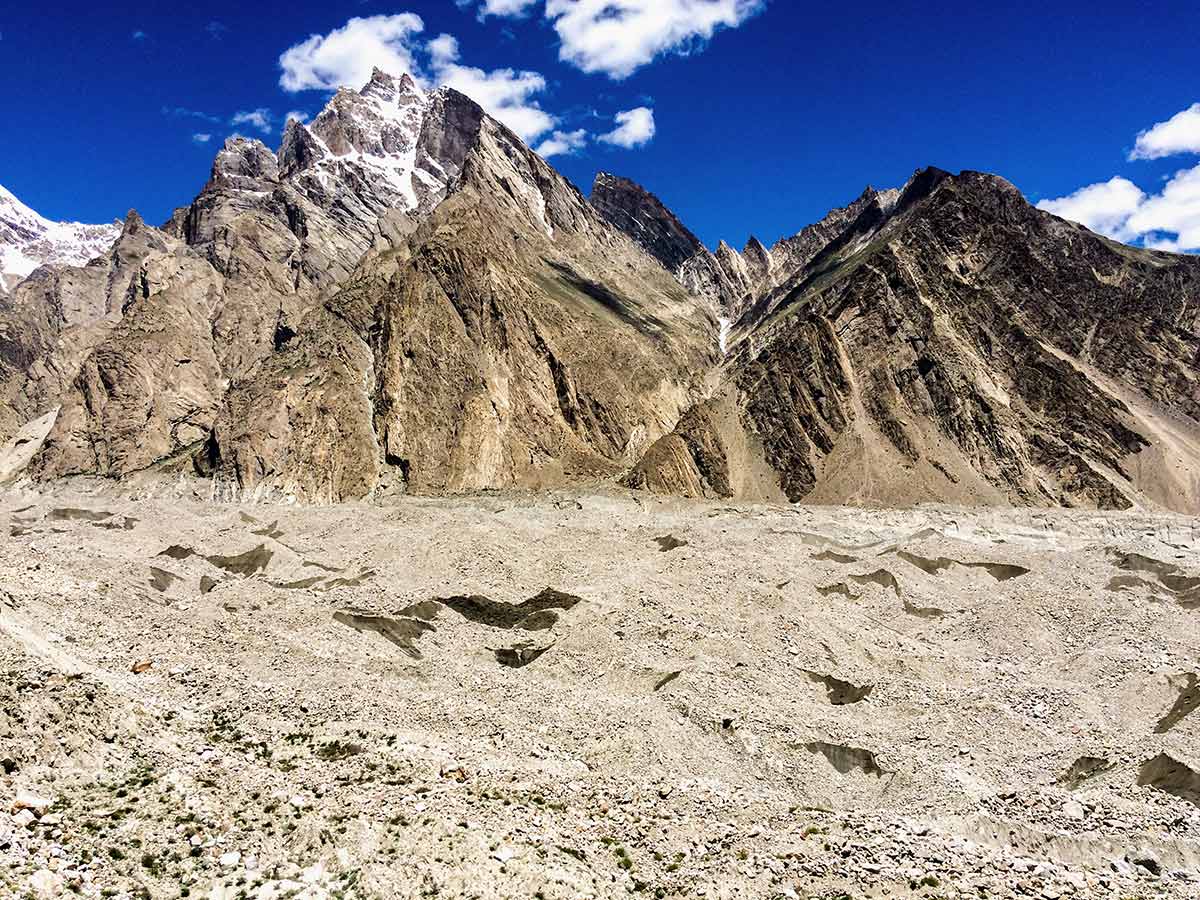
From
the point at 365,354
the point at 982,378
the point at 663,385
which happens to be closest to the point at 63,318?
the point at 365,354

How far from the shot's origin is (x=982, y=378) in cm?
9938

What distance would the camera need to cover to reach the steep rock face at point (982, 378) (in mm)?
89188

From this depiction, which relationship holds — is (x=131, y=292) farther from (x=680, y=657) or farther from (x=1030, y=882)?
(x=1030, y=882)

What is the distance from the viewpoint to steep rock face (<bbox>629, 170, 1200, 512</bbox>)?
89188 millimetres

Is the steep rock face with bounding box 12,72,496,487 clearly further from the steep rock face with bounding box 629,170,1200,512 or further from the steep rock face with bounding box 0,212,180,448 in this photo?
the steep rock face with bounding box 629,170,1200,512

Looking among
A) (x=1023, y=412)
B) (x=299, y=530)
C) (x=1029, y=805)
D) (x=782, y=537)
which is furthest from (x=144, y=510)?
(x=1023, y=412)

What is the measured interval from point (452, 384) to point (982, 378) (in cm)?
6955

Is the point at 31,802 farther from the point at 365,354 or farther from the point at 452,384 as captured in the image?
the point at 365,354

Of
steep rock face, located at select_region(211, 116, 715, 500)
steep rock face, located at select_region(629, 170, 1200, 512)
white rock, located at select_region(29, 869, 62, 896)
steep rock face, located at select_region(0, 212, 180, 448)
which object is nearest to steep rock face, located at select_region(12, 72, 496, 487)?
steep rock face, located at select_region(0, 212, 180, 448)

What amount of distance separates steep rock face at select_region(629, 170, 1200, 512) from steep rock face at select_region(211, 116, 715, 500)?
1272 cm

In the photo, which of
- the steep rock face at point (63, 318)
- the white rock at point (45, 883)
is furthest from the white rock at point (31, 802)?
the steep rock face at point (63, 318)

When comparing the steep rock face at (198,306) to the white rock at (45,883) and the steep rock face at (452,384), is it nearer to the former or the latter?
the steep rock face at (452,384)

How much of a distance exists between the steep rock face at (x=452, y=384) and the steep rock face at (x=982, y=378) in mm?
12725

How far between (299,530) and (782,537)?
130 feet
